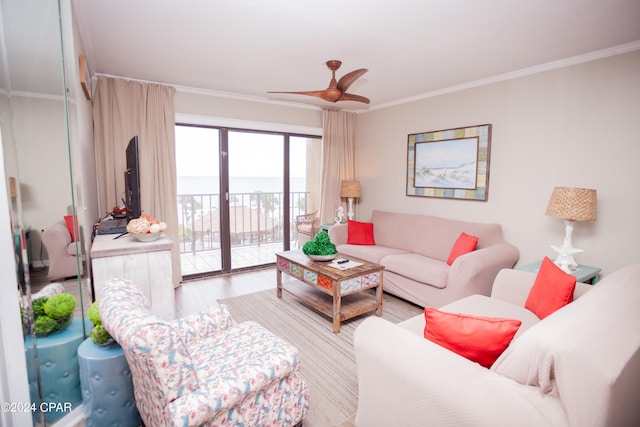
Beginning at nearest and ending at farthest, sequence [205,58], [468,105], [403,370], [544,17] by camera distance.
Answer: [403,370] → [544,17] → [205,58] → [468,105]

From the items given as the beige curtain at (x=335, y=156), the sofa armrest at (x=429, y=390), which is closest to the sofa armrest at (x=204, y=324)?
the sofa armrest at (x=429, y=390)

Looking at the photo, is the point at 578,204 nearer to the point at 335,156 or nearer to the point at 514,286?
the point at 514,286

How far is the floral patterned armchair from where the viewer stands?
3.89ft

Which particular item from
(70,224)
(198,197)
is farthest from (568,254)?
(198,197)

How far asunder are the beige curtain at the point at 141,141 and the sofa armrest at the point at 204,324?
7.36 feet

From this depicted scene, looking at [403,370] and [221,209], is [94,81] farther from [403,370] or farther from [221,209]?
[403,370]

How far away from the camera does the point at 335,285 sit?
107 inches

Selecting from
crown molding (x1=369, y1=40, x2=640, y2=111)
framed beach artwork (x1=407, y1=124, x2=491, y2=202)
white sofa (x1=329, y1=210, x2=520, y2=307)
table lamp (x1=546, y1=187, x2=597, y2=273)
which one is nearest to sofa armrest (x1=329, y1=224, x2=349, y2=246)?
white sofa (x1=329, y1=210, x2=520, y2=307)

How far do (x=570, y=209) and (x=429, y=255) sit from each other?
147cm

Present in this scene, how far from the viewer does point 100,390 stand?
1.51m

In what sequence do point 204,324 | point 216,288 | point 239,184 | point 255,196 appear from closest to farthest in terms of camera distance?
point 204,324
point 216,288
point 239,184
point 255,196

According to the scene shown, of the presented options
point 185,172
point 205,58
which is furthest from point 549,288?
point 185,172

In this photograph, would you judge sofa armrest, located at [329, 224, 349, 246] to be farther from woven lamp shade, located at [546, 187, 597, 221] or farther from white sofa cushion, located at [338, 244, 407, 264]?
woven lamp shade, located at [546, 187, 597, 221]

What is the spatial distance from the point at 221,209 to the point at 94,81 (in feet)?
6.44
